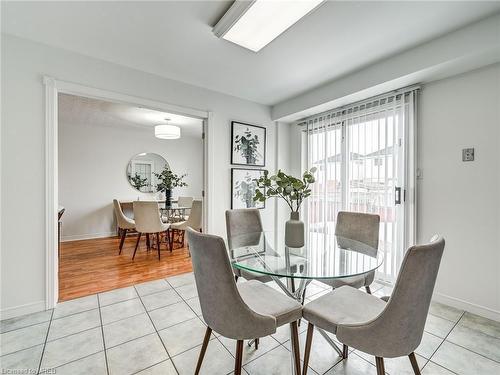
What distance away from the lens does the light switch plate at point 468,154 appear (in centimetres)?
210

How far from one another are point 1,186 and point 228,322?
7.46 ft

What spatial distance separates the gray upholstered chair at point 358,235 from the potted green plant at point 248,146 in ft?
5.59

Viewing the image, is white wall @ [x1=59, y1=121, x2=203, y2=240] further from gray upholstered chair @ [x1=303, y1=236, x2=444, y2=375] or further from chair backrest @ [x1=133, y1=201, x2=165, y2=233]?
gray upholstered chair @ [x1=303, y1=236, x2=444, y2=375]

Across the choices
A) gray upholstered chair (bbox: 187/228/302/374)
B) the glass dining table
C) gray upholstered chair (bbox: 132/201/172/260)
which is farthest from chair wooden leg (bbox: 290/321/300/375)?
gray upholstered chair (bbox: 132/201/172/260)

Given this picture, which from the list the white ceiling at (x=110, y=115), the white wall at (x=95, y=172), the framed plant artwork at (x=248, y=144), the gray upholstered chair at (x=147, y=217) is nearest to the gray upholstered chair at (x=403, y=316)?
the framed plant artwork at (x=248, y=144)

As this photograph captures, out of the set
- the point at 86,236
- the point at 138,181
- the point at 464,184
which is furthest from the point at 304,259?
the point at 86,236

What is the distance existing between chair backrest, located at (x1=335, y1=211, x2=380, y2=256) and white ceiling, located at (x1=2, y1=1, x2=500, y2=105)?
5.13 ft

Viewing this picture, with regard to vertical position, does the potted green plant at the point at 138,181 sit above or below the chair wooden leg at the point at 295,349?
above

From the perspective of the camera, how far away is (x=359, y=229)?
2139 millimetres

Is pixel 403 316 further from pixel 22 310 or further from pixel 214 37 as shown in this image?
pixel 22 310

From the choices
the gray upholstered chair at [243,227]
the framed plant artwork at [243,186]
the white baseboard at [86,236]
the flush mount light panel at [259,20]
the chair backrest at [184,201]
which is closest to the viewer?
the flush mount light panel at [259,20]

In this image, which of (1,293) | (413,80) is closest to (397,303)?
(413,80)

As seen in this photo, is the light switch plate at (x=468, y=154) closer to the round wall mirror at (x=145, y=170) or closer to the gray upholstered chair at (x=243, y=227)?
the gray upholstered chair at (x=243, y=227)

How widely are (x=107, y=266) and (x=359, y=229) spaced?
336 centimetres
